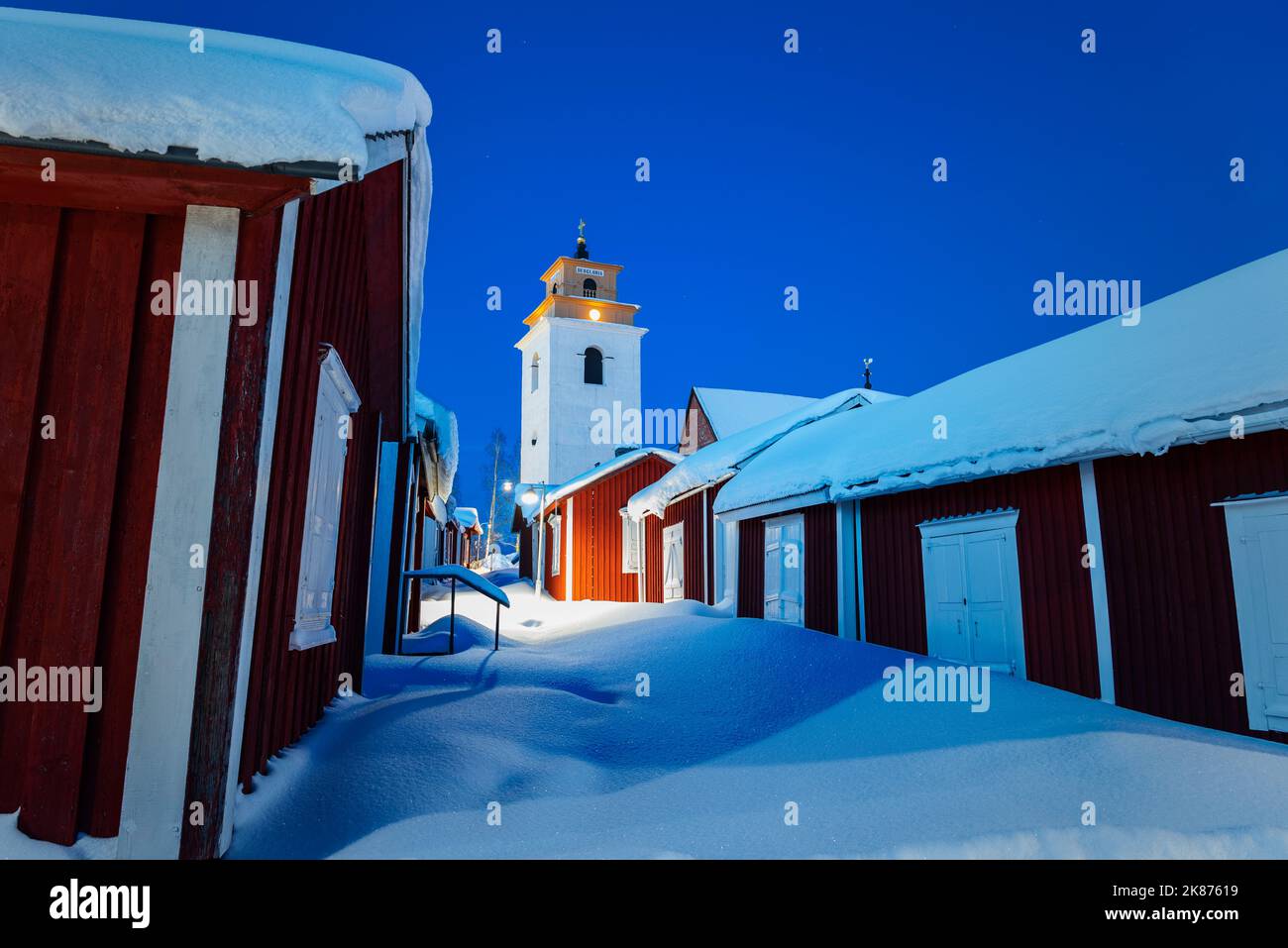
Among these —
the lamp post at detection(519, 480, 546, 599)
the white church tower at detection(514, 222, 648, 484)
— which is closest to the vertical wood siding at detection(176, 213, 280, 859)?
the lamp post at detection(519, 480, 546, 599)

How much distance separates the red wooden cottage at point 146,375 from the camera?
258cm

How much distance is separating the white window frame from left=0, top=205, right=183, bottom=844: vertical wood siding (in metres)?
19.4

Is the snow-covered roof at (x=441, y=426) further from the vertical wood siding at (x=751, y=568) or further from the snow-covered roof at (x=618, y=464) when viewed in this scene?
the snow-covered roof at (x=618, y=464)

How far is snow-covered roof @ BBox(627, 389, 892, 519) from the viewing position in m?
15.1

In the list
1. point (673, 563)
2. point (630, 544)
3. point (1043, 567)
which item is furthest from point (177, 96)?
point (630, 544)

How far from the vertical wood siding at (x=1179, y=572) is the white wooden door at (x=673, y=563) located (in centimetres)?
1104

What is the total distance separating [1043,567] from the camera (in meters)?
7.43

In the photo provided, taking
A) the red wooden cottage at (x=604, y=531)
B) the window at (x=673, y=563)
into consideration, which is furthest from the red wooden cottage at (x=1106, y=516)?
the red wooden cottage at (x=604, y=531)

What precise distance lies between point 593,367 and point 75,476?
3549 cm

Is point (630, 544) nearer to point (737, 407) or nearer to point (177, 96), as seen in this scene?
point (737, 407)

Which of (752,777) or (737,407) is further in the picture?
(737,407)

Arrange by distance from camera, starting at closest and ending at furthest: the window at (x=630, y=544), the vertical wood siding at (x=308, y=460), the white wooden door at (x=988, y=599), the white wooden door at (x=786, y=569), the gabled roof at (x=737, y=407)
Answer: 1. the vertical wood siding at (x=308, y=460)
2. the white wooden door at (x=988, y=599)
3. the white wooden door at (x=786, y=569)
4. the window at (x=630, y=544)
5. the gabled roof at (x=737, y=407)
